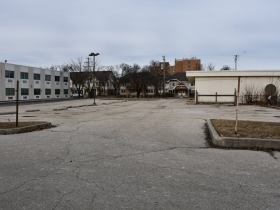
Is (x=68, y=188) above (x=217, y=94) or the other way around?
the other way around

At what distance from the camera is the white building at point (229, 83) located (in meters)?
28.9

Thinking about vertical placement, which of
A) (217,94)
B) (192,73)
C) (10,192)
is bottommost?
(10,192)

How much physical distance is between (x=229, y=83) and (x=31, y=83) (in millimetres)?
45299

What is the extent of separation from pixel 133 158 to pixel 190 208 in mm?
2558

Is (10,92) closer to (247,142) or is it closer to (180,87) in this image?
(180,87)

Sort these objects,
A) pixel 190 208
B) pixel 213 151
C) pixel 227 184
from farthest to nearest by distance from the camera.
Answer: pixel 213 151 < pixel 227 184 < pixel 190 208

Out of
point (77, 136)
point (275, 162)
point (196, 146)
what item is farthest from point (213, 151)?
point (77, 136)

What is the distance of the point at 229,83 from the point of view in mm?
29938

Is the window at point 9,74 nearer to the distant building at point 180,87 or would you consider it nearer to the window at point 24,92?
the window at point 24,92

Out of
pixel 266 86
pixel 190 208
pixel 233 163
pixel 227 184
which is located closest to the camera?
pixel 190 208

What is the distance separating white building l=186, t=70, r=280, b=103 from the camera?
94.8 feet

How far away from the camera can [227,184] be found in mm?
4062

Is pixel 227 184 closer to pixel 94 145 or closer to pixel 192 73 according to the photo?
pixel 94 145

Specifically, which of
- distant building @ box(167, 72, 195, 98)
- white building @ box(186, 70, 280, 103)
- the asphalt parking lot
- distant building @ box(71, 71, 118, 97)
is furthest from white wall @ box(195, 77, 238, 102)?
distant building @ box(167, 72, 195, 98)
